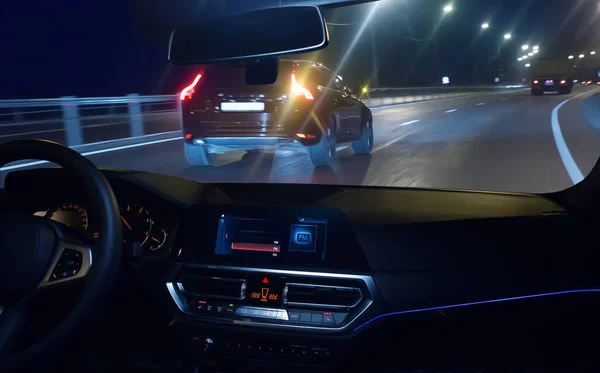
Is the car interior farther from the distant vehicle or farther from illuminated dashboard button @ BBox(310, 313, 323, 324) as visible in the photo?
the distant vehicle

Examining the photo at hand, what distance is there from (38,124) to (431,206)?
2675 centimetres

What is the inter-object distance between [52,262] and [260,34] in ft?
3.83

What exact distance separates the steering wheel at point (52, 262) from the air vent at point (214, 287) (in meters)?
0.58

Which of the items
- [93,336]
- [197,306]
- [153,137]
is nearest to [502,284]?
[197,306]

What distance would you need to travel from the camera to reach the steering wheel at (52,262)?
2.17 metres

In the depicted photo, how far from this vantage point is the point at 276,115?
7.65m

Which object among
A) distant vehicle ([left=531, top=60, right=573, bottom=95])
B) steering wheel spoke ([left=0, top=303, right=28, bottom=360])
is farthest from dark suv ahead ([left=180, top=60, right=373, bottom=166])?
distant vehicle ([left=531, top=60, right=573, bottom=95])

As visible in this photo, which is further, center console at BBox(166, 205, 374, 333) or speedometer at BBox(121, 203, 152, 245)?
speedometer at BBox(121, 203, 152, 245)

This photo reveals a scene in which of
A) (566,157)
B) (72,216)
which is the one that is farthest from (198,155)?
(72,216)

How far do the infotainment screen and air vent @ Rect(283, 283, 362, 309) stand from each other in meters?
0.14

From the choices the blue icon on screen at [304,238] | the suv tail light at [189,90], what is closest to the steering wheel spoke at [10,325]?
the blue icon on screen at [304,238]

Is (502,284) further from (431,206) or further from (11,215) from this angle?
(11,215)

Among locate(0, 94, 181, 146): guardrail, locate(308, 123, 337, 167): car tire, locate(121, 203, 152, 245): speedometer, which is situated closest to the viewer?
locate(121, 203, 152, 245): speedometer

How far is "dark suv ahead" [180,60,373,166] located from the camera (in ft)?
24.6
